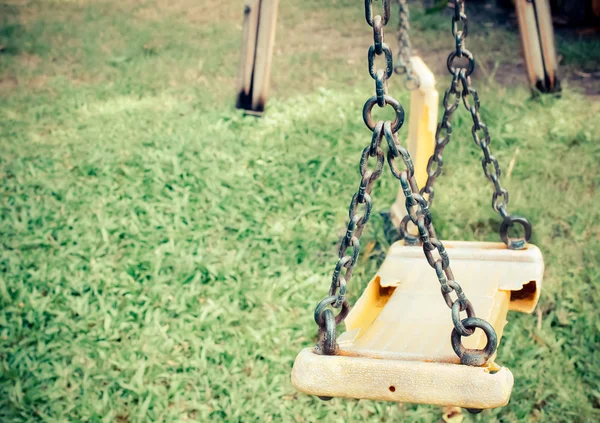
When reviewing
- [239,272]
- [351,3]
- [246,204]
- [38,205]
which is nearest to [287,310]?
[239,272]

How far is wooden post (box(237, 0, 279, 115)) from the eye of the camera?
354cm

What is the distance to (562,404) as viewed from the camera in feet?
6.15

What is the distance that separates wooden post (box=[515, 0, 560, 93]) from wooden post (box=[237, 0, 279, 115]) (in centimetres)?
145

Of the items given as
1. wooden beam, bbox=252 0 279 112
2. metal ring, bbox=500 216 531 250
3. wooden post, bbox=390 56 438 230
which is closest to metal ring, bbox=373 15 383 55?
metal ring, bbox=500 216 531 250

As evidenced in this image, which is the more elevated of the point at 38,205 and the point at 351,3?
the point at 351,3

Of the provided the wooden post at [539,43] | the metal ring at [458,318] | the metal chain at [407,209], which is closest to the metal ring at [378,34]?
the metal chain at [407,209]

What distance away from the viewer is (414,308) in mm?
1613

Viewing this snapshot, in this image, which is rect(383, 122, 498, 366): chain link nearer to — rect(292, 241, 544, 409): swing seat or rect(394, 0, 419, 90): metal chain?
rect(292, 241, 544, 409): swing seat

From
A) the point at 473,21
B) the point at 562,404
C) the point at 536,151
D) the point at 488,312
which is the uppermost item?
the point at 473,21

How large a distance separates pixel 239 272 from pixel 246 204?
0.50m

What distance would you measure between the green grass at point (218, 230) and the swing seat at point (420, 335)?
18.8 inches

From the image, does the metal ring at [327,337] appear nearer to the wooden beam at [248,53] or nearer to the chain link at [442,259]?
the chain link at [442,259]

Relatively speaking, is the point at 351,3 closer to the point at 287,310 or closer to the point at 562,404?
the point at 287,310

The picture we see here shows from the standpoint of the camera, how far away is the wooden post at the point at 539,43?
349 centimetres
